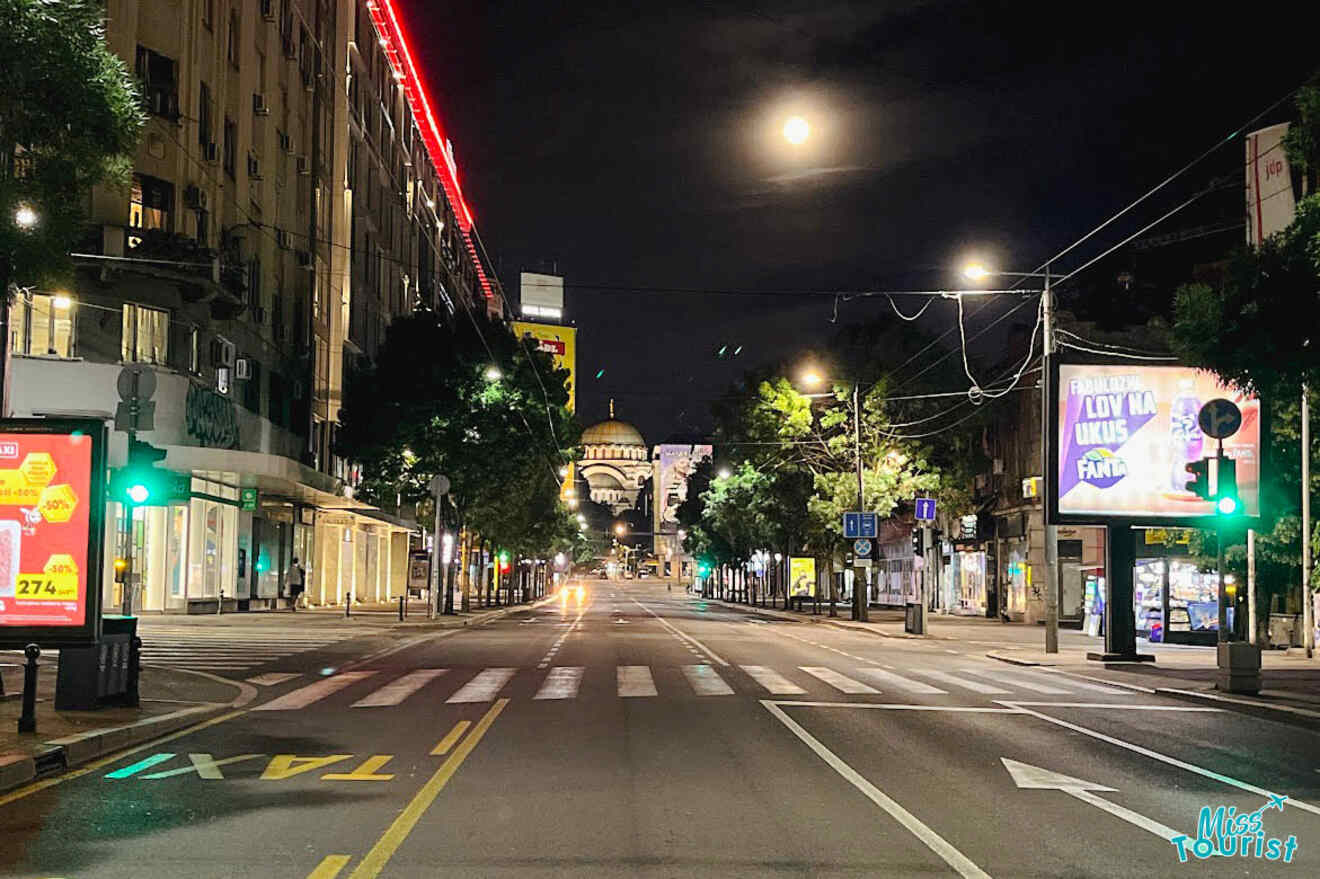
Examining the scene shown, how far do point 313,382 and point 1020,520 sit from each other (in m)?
28.9

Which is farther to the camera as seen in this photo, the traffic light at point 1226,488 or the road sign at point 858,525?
the road sign at point 858,525

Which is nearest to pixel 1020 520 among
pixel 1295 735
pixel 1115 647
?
pixel 1115 647

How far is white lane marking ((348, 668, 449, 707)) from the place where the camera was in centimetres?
1888

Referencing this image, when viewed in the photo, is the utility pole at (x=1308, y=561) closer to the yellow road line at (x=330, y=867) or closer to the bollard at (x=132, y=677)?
the bollard at (x=132, y=677)

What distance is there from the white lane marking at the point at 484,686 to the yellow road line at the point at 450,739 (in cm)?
272

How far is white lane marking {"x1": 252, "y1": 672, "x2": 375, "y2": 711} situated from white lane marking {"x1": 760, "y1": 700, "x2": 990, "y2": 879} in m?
6.87

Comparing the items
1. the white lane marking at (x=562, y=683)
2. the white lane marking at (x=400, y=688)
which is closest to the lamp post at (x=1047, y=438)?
the white lane marking at (x=562, y=683)

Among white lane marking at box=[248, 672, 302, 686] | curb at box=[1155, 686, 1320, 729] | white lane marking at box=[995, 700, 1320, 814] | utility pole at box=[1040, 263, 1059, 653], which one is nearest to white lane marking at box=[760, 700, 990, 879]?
white lane marking at box=[995, 700, 1320, 814]

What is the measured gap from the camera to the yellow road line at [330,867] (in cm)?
814

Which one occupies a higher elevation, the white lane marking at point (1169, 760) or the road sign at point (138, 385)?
the road sign at point (138, 385)

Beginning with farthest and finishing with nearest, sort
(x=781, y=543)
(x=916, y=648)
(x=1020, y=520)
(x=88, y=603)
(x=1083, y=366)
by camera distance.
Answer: (x=781, y=543)
(x=1020, y=520)
(x=916, y=648)
(x=1083, y=366)
(x=88, y=603)

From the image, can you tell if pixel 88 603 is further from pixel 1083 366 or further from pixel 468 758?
pixel 1083 366

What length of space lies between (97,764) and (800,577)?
6225cm

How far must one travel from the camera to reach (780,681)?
23.0m
